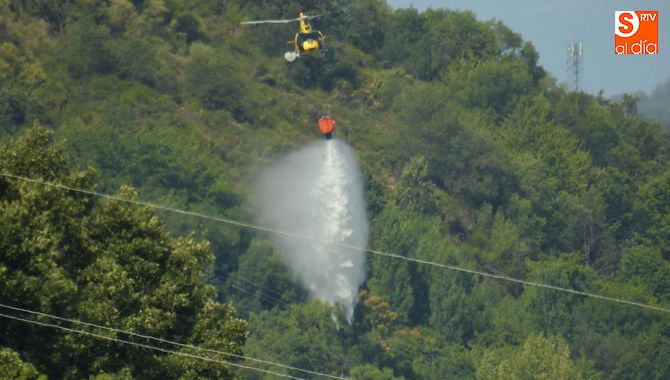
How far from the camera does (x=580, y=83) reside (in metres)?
182

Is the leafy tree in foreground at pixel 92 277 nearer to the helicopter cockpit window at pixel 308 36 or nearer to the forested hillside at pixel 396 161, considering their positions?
the helicopter cockpit window at pixel 308 36

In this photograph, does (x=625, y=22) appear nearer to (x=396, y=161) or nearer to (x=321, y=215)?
(x=396, y=161)

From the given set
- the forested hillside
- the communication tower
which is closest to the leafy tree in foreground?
the forested hillside

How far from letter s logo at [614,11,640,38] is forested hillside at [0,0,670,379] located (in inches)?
393

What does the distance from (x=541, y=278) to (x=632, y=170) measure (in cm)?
3149

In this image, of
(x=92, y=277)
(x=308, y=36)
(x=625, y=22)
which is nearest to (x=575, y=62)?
(x=625, y=22)

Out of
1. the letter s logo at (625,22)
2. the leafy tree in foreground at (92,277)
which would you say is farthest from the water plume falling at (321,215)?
the leafy tree in foreground at (92,277)

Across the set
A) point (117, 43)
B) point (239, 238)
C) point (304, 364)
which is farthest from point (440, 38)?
point (304, 364)

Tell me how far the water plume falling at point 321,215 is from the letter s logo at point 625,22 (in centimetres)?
2076

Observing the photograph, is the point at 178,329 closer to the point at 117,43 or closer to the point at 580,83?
the point at 117,43

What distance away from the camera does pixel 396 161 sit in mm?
133000

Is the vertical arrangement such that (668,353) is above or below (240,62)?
below

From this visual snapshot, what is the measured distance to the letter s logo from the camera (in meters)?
128

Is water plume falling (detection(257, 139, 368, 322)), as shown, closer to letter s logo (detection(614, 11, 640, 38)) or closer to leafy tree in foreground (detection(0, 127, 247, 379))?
letter s logo (detection(614, 11, 640, 38))
